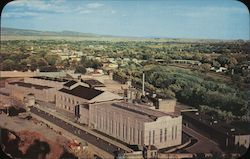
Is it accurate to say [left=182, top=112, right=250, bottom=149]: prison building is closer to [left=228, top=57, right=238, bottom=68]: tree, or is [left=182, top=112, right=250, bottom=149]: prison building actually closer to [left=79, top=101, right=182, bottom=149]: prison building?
[left=79, top=101, right=182, bottom=149]: prison building

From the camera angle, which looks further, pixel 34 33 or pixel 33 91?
pixel 33 91

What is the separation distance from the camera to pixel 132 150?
232 cm

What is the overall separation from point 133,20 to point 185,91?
0.54 metres

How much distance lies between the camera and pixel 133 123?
2.29 metres

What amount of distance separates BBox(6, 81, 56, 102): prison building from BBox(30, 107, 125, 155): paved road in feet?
0.30

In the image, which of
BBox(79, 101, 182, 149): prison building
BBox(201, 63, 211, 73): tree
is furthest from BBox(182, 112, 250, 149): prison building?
BBox(201, 63, 211, 73): tree

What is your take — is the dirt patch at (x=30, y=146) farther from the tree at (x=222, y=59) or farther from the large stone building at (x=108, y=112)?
the tree at (x=222, y=59)

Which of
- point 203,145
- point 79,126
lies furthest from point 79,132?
point 203,145

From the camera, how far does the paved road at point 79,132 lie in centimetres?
235

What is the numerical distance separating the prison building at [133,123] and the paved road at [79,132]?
61mm

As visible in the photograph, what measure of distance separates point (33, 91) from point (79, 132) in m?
0.39

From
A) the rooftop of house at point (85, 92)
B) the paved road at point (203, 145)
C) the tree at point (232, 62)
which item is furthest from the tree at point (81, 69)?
the tree at point (232, 62)

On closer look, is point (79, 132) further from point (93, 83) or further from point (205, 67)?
point (205, 67)

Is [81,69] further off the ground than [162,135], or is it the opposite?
[81,69]
